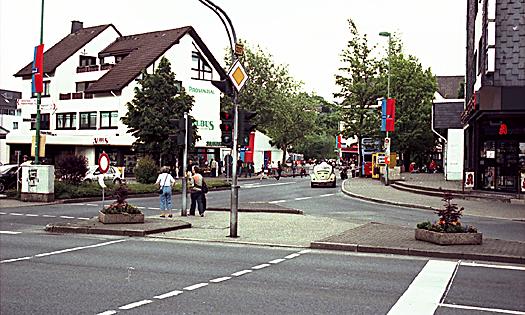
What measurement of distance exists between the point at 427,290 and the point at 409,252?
3.87 m

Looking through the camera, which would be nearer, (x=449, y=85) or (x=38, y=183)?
(x=38, y=183)

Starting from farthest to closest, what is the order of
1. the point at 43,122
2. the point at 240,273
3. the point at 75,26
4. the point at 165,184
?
the point at 75,26 → the point at 43,122 → the point at 165,184 → the point at 240,273

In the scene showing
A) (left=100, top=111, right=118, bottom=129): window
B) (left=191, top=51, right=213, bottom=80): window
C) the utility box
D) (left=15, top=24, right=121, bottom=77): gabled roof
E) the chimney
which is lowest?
the utility box

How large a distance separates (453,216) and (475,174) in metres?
17.2

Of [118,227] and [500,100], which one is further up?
[500,100]

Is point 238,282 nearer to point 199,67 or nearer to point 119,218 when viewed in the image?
point 119,218

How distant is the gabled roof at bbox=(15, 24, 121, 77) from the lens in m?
63.4

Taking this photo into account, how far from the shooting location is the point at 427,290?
913 cm

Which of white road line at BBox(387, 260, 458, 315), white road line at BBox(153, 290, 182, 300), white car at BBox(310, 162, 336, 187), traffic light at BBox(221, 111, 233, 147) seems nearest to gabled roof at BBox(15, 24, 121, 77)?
white car at BBox(310, 162, 336, 187)

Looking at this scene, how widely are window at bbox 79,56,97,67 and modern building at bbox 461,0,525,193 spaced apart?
143 feet

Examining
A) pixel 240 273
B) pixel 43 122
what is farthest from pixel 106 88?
pixel 240 273

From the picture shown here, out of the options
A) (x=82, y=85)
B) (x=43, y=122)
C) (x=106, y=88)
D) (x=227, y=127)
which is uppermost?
(x=82, y=85)

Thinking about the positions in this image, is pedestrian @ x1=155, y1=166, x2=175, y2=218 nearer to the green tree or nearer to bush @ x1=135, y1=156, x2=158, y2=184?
bush @ x1=135, y1=156, x2=158, y2=184

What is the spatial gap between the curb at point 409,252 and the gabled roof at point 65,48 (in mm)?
54136
